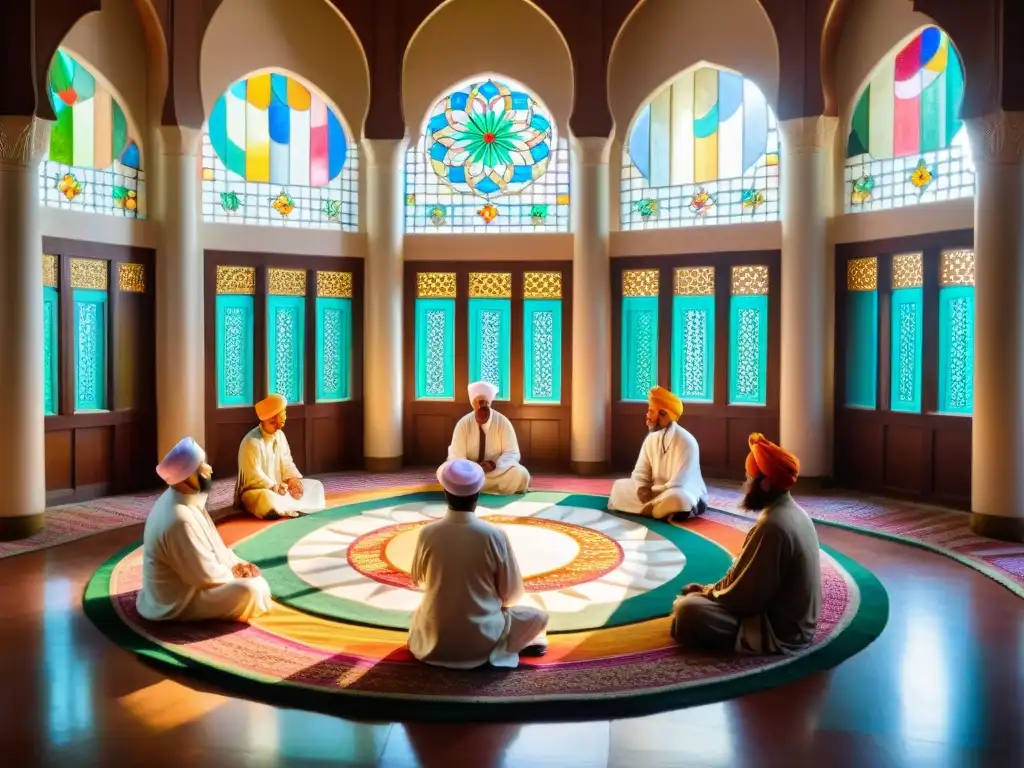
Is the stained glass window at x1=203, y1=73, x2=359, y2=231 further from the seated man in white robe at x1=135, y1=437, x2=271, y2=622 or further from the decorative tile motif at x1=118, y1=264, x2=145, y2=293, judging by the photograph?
the seated man in white robe at x1=135, y1=437, x2=271, y2=622

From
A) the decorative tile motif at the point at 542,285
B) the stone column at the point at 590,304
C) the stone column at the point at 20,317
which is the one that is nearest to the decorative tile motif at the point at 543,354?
the decorative tile motif at the point at 542,285

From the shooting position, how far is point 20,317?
5797 mm

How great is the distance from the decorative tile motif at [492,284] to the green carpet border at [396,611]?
2203mm

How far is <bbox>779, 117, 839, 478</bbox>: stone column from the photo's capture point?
290 inches

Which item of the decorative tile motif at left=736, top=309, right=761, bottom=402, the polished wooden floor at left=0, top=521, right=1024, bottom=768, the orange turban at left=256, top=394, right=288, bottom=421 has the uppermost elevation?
the decorative tile motif at left=736, top=309, right=761, bottom=402

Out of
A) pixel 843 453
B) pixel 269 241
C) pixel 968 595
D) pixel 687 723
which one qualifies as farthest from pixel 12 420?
pixel 843 453

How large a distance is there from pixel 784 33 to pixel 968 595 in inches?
193

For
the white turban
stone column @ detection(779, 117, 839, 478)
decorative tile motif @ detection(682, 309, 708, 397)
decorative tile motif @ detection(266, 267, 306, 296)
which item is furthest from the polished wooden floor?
decorative tile motif @ detection(266, 267, 306, 296)

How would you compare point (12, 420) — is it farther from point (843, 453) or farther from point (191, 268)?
point (843, 453)

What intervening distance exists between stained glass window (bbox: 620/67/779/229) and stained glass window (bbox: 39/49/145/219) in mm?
4439

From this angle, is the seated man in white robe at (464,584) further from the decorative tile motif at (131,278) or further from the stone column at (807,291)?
the decorative tile motif at (131,278)

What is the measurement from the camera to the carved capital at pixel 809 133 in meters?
7.30

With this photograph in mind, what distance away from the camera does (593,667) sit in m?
3.63

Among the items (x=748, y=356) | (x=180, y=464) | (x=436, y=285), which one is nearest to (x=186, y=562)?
(x=180, y=464)
